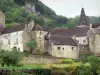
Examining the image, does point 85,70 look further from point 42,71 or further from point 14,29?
point 14,29

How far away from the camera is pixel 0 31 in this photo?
7912 cm

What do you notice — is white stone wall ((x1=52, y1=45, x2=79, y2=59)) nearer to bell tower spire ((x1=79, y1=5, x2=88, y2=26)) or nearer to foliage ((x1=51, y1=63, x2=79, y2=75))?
foliage ((x1=51, y1=63, x2=79, y2=75))

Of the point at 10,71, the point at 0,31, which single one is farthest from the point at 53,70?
the point at 0,31

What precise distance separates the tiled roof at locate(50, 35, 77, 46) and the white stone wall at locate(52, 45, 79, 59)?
647 millimetres

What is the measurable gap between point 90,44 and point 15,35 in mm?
17036

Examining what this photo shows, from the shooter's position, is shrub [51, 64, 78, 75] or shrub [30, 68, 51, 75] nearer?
shrub [30, 68, 51, 75]

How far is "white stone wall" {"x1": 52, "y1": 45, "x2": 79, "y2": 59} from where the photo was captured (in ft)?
249

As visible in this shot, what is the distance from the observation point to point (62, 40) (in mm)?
78062

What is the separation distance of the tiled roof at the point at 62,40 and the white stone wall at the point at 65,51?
2.12 feet

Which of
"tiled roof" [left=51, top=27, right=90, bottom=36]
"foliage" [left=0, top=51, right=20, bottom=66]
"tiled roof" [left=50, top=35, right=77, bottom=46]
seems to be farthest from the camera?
"tiled roof" [left=51, top=27, right=90, bottom=36]

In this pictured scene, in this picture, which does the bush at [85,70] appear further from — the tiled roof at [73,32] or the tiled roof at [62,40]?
the tiled roof at [73,32]

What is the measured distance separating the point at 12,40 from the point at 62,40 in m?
10.1

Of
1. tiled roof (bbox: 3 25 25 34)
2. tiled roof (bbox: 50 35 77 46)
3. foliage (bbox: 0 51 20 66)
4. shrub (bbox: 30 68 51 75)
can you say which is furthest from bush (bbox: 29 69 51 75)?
tiled roof (bbox: 3 25 25 34)

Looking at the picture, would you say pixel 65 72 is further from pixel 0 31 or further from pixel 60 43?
pixel 0 31
